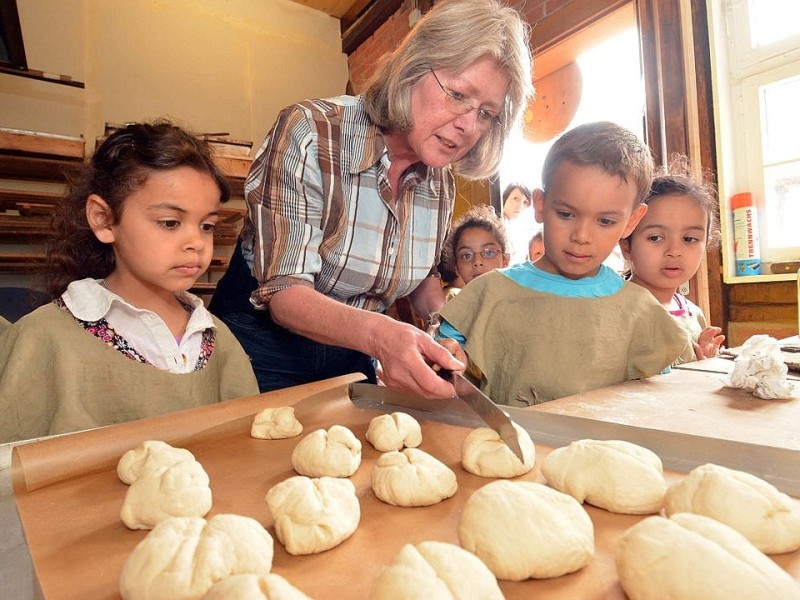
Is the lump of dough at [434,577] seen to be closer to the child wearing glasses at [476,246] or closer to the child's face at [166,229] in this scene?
the child's face at [166,229]

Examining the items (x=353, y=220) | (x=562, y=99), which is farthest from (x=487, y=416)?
(x=562, y=99)

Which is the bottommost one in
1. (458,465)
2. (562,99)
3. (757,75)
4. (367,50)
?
(458,465)

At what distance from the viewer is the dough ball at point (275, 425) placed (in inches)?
45.6

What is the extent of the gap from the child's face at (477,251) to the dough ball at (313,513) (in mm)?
2417

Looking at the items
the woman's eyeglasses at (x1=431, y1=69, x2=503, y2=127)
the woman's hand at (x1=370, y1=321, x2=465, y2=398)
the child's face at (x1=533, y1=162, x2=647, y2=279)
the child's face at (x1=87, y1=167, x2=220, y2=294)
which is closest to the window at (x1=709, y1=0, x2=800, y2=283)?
the child's face at (x1=533, y1=162, x2=647, y2=279)

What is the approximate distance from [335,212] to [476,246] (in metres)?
1.62

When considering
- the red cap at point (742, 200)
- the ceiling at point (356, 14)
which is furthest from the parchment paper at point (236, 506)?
the ceiling at point (356, 14)

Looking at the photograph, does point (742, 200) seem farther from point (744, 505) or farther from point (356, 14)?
point (356, 14)

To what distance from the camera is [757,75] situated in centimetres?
271

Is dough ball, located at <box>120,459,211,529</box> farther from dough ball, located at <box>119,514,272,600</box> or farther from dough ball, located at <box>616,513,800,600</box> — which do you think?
dough ball, located at <box>616,513,800,600</box>

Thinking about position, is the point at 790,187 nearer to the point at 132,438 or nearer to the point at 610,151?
the point at 610,151

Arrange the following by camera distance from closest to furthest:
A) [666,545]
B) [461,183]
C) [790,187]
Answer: [666,545], [790,187], [461,183]

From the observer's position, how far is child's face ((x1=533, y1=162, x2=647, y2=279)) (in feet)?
4.68

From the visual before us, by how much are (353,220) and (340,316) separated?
53 centimetres
